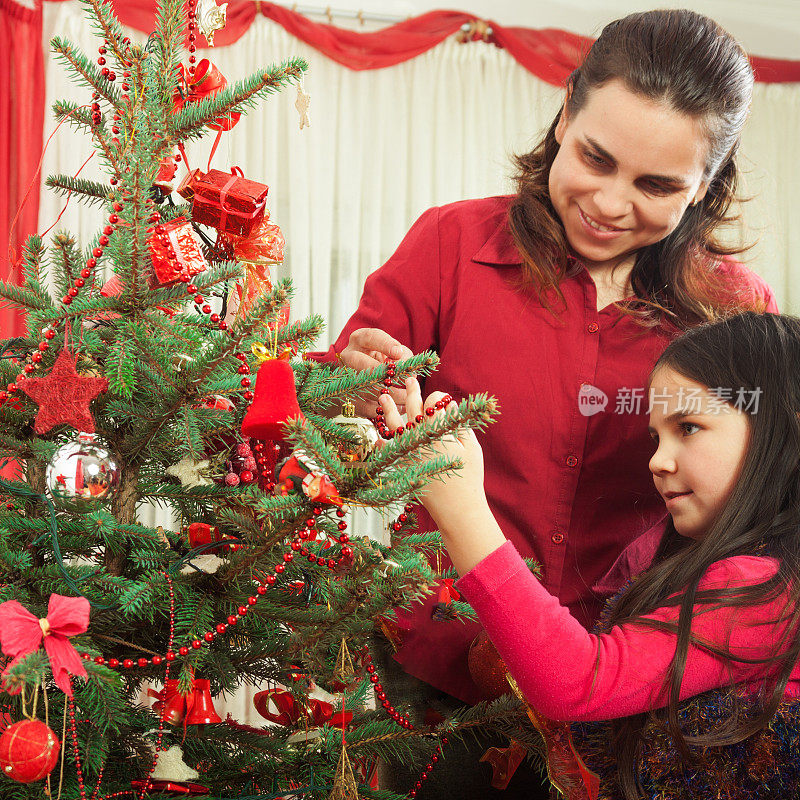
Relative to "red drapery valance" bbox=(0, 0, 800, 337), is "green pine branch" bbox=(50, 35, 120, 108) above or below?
below

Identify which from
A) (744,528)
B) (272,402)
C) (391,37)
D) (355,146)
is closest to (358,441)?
(272,402)

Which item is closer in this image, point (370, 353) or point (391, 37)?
point (370, 353)

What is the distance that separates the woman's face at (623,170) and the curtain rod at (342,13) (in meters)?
1.95

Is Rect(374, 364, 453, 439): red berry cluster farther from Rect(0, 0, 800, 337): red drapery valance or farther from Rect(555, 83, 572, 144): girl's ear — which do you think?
Rect(0, 0, 800, 337): red drapery valance

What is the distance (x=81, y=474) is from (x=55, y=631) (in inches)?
5.6

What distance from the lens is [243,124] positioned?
9.12ft

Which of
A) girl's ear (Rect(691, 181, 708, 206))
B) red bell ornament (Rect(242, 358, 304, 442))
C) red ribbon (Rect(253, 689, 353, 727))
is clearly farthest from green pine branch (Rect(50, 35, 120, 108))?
girl's ear (Rect(691, 181, 708, 206))

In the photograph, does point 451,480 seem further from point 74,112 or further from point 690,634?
point 74,112

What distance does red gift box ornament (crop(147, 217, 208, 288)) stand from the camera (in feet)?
2.42

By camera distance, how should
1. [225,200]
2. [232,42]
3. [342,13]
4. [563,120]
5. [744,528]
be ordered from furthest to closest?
1. [342,13]
2. [232,42]
3. [563,120]
4. [744,528]
5. [225,200]

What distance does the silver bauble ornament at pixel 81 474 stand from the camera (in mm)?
688

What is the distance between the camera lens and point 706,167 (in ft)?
3.58

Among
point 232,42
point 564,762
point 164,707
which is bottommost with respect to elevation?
point 564,762

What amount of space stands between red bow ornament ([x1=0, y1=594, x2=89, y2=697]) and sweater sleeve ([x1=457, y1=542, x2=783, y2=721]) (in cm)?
38
